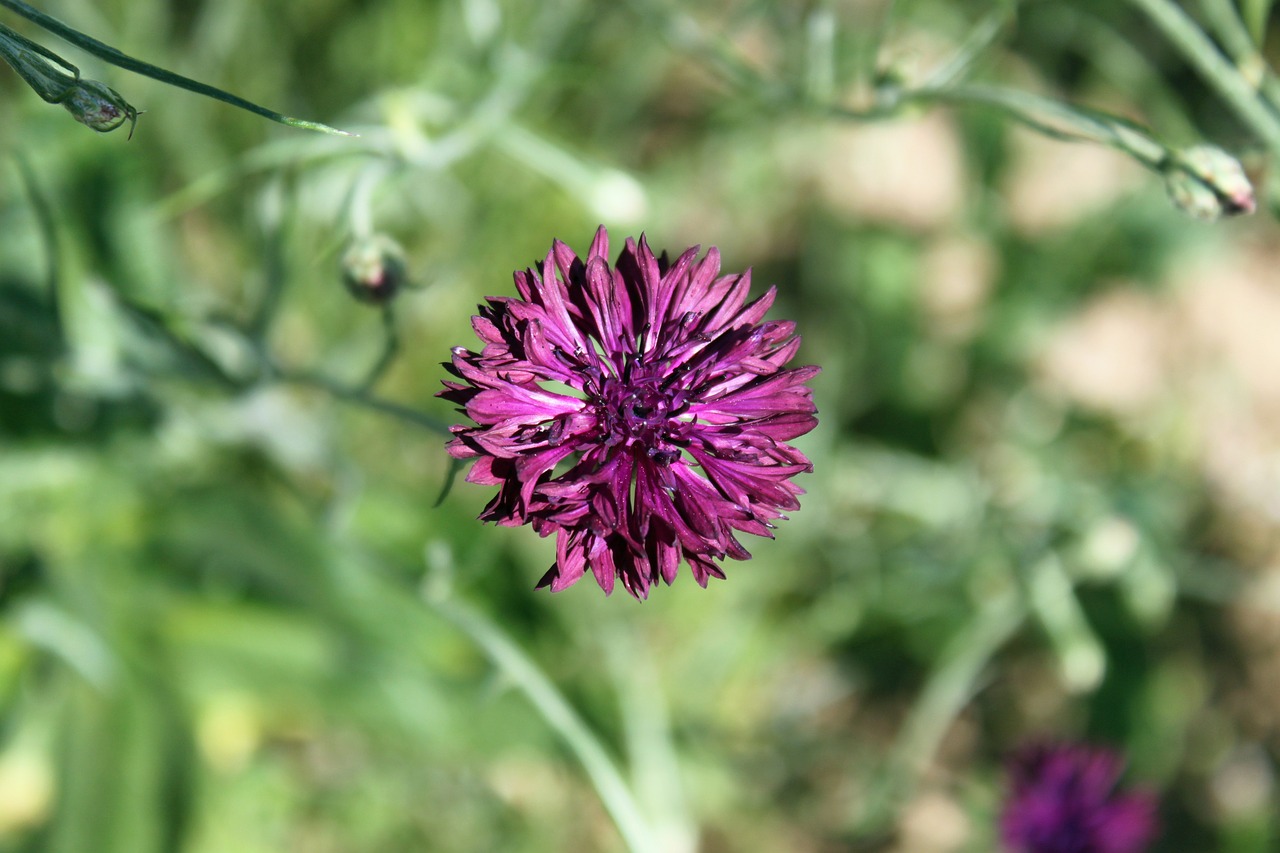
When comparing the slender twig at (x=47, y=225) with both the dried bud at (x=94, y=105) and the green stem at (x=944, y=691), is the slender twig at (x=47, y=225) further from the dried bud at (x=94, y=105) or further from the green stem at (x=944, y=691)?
the green stem at (x=944, y=691)

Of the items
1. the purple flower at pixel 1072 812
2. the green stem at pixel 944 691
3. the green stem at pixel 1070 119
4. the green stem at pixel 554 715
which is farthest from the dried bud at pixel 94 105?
the purple flower at pixel 1072 812

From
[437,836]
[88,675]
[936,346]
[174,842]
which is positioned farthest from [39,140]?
[936,346]

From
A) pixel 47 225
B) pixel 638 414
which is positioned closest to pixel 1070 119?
pixel 638 414

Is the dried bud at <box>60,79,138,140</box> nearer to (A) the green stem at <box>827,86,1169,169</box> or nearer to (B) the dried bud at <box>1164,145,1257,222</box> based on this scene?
(A) the green stem at <box>827,86,1169,169</box>

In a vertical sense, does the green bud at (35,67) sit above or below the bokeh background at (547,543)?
below

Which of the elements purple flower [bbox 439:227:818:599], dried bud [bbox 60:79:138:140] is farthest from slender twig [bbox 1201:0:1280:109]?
dried bud [bbox 60:79:138:140]

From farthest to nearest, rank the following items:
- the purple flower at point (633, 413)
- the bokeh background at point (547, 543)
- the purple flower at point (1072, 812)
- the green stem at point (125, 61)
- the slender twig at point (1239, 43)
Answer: the purple flower at point (1072, 812), the bokeh background at point (547, 543), the slender twig at point (1239, 43), the purple flower at point (633, 413), the green stem at point (125, 61)
